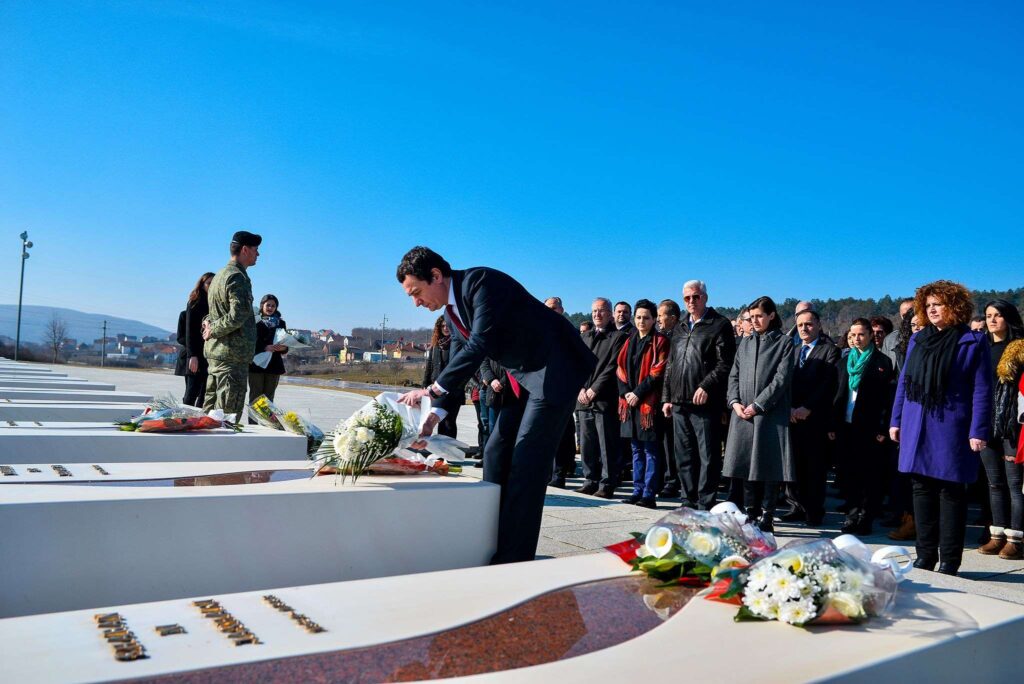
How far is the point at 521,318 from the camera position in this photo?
4.68 m

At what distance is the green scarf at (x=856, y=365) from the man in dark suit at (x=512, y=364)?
4.04 m

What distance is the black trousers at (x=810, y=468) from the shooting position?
299 inches

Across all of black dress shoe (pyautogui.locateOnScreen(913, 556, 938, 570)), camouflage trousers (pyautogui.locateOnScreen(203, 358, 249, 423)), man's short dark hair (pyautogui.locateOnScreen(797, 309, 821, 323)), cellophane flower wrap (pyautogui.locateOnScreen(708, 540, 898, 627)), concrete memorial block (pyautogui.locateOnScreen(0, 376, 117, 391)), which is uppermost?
man's short dark hair (pyautogui.locateOnScreen(797, 309, 821, 323))

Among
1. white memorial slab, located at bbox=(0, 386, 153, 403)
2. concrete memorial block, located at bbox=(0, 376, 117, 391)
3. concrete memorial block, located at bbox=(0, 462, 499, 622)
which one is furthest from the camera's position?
concrete memorial block, located at bbox=(0, 376, 117, 391)

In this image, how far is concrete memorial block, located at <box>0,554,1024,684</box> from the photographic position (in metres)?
2.06

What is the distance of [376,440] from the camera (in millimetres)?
4160

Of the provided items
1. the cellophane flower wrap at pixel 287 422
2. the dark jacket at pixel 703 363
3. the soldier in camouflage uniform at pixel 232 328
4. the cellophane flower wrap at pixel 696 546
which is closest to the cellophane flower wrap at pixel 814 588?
the cellophane flower wrap at pixel 696 546

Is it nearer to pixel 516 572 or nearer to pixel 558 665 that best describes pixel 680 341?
pixel 516 572

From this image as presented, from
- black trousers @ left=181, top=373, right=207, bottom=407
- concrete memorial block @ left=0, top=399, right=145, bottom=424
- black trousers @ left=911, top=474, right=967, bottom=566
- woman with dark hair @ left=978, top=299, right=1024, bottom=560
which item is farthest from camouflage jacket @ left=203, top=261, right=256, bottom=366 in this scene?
woman with dark hair @ left=978, top=299, right=1024, bottom=560

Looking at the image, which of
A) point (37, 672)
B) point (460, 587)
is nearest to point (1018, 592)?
point (460, 587)

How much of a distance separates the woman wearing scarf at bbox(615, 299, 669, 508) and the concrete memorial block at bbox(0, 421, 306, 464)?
3.46m

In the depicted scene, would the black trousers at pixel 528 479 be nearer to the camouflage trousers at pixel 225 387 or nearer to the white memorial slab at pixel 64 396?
the camouflage trousers at pixel 225 387

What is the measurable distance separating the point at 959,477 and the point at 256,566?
14.3 ft

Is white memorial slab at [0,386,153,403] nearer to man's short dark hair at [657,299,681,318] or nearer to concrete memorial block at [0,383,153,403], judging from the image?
concrete memorial block at [0,383,153,403]
